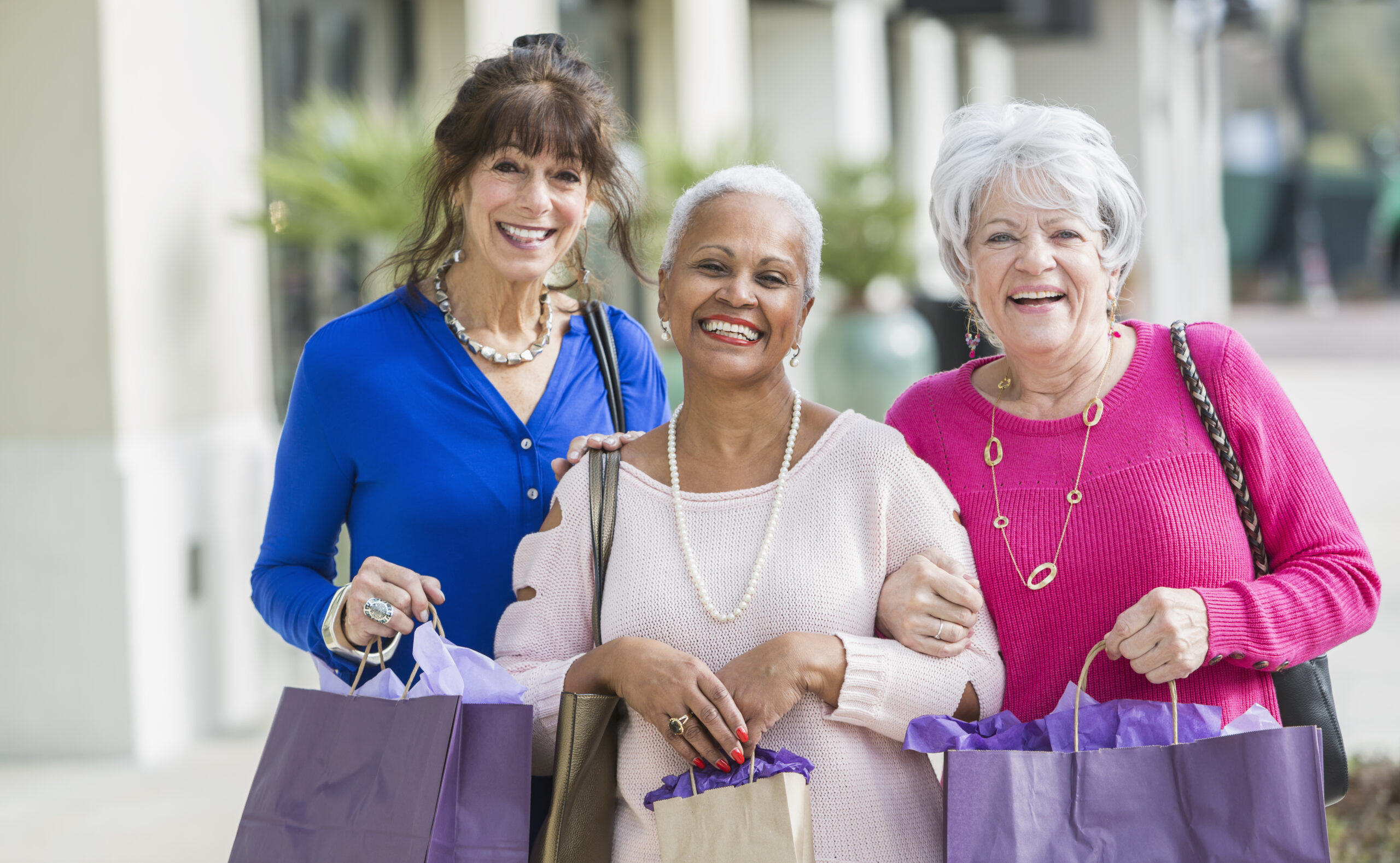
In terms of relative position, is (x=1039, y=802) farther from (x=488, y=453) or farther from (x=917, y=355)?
(x=917, y=355)

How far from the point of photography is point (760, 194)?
7.13 ft

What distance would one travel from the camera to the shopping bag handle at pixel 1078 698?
1938mm

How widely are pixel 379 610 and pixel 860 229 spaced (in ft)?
23.0

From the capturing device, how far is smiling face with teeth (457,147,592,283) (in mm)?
2412

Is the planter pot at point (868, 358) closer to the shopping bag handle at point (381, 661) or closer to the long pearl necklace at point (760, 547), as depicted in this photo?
the long pearl necklace at point (760, 547)

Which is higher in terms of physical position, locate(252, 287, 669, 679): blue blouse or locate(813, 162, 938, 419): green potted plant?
locate(813, 162, 938, 419): green potted plant

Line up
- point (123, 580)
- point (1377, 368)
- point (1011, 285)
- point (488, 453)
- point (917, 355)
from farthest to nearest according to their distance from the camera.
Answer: point (1377, 368)
point (917, 355)
point (123, 580)
point (488, 453)
point (1011, 285)

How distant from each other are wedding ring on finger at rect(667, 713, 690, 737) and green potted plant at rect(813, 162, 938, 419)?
21.9 feet

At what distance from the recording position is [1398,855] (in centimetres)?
394

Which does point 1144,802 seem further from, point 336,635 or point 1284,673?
point 336,635

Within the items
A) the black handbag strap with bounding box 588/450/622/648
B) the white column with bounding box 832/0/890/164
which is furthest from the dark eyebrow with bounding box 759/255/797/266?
the white column with bounding box 832/0/890/164

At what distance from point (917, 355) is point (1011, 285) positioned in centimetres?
677

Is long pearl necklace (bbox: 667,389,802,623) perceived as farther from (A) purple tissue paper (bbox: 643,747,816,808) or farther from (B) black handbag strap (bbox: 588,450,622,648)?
(A) purple tissue paper (bbox: 643,747,816,808)

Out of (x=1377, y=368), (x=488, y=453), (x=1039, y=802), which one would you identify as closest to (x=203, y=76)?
(x=488, y=453)
